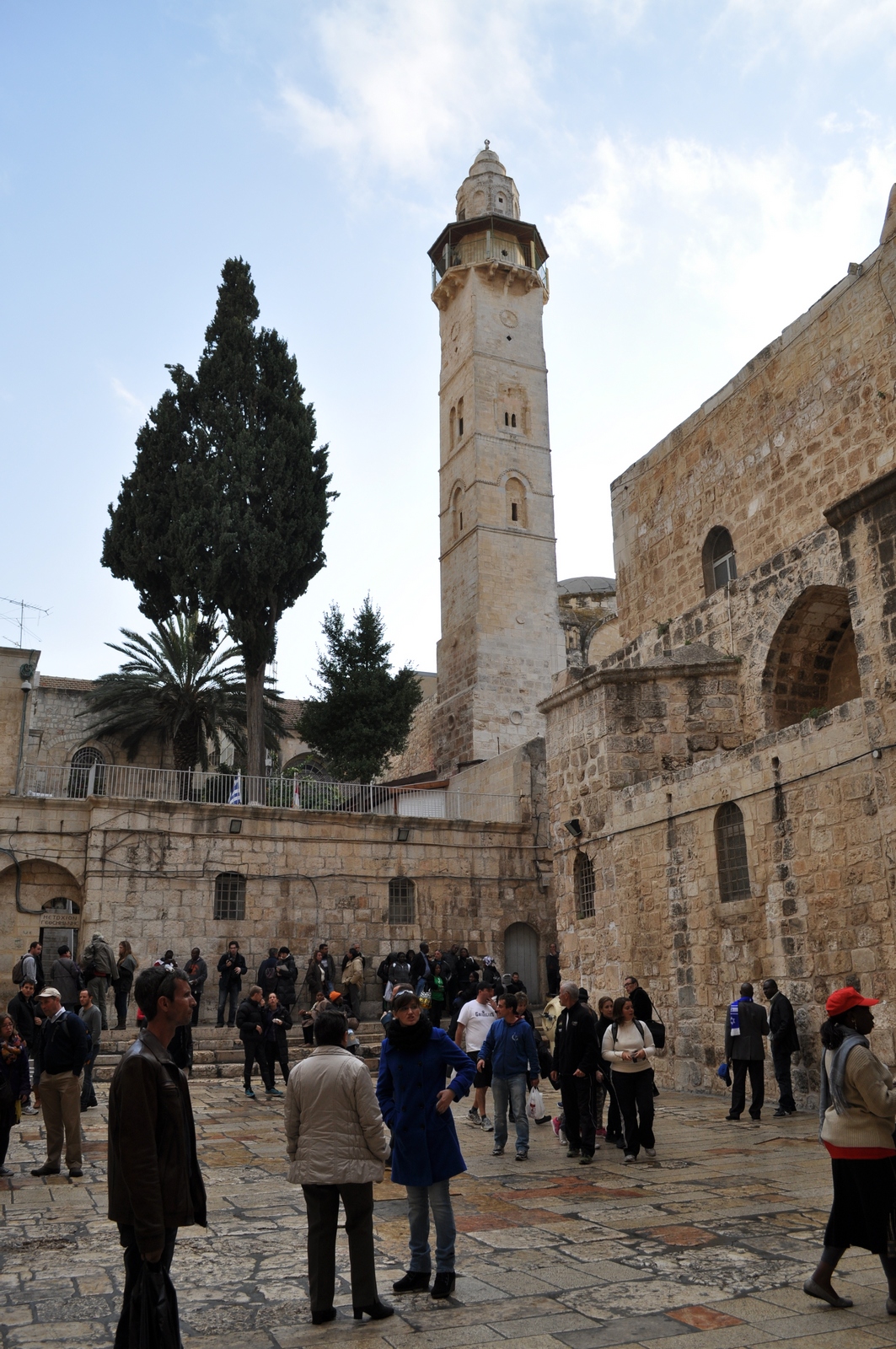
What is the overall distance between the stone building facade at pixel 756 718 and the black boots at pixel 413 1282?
19.5 ft

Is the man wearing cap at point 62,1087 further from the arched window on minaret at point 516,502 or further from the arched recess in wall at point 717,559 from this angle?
the arched window on minaret at point 516,502

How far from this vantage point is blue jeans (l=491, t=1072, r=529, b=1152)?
8086 mm

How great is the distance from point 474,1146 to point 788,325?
1177 cm

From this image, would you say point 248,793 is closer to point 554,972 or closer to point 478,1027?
point 554,972

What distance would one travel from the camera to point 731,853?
11781 mm

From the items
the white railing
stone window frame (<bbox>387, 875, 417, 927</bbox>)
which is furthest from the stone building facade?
the white railing

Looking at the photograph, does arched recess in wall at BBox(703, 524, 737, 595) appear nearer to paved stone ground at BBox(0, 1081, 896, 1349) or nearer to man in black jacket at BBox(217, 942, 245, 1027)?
man in black jacket at BBox(217, 942, 245, 1027)

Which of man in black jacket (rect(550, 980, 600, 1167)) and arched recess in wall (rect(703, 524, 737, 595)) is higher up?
arched recess in wall (rect(703, 524, 737, 595))

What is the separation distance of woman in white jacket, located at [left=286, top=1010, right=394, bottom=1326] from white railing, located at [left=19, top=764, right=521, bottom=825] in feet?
48.1

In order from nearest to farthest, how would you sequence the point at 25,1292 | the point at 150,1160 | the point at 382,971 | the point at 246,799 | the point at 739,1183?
the point at 150,1160, the point at 25,1292, the point at 739,1183, the point at 382,971, the point at 246,799

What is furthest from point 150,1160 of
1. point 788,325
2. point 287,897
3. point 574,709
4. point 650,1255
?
point 287,897

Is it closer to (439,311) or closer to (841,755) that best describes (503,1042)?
(841,755)

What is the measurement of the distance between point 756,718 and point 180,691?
16030 millimetres

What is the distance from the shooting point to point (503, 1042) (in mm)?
8359
